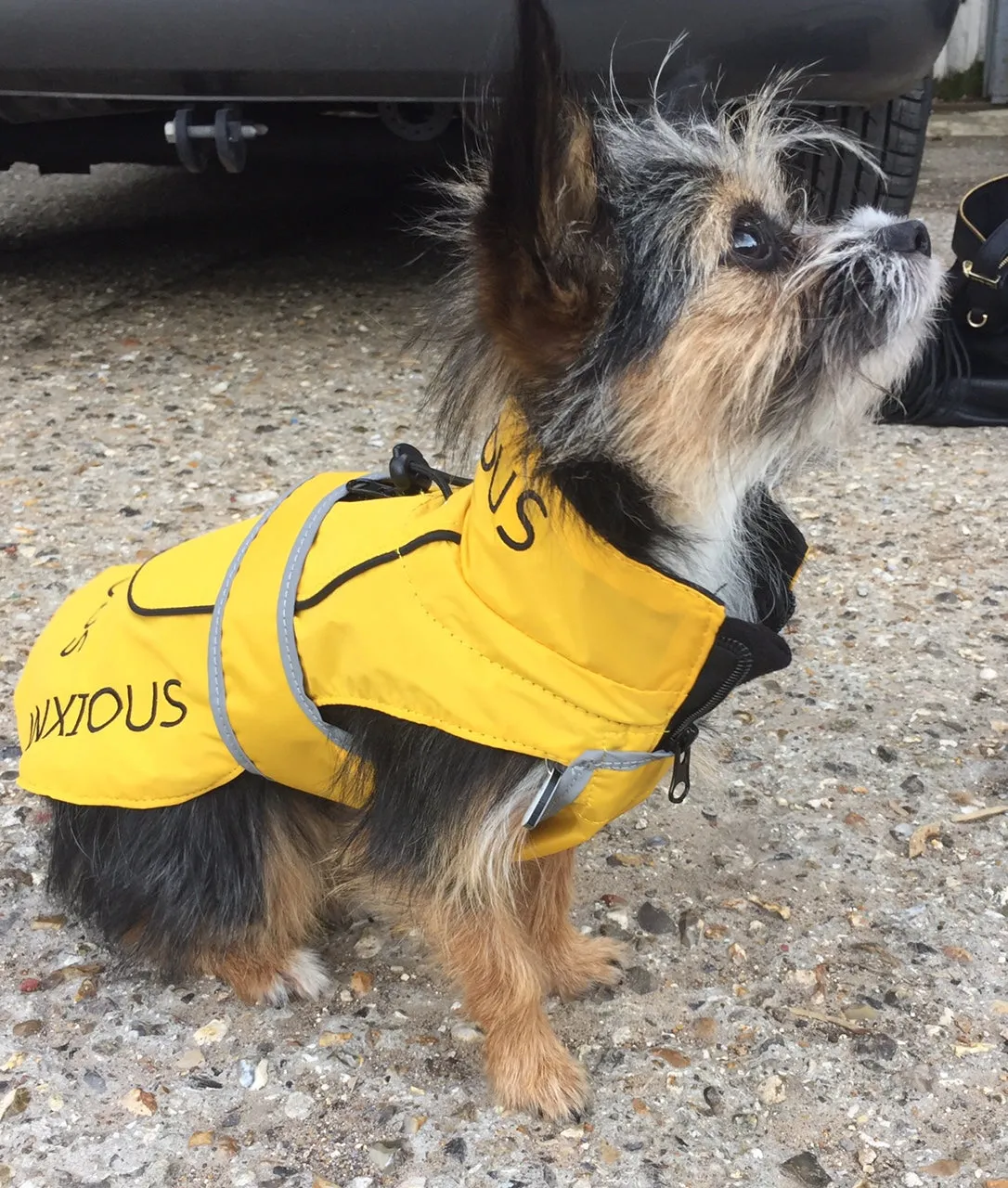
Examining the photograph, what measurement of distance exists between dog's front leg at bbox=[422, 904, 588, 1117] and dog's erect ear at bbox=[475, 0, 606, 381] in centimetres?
103

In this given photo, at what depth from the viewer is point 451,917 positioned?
205 cm

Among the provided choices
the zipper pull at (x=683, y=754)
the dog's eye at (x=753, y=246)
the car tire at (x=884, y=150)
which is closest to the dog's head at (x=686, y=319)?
the dog's eye at (x=753, y=246)

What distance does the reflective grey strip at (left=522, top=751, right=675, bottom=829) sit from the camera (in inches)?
69.6

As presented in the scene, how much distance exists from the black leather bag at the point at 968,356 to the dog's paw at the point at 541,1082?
9.66ft

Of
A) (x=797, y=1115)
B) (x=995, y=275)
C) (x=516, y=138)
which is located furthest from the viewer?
(x=995, y=275)

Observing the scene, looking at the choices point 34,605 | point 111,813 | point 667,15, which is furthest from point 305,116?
point 111,813

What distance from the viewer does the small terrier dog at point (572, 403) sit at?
61.9 inches

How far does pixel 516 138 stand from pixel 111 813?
4.95 ft

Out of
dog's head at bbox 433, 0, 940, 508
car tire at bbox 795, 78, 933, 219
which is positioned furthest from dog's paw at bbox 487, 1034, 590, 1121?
car tire at bbox 795, 78, 933, 219

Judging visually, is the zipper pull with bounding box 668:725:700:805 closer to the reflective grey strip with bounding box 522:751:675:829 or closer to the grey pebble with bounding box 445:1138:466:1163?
the reflective grey strip with bounding box 522:751:675:829

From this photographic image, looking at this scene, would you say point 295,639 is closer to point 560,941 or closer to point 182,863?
point 182,863

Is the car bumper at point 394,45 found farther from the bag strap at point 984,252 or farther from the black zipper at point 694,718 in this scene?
the black zipper at point 694,718

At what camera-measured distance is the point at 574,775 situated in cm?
178

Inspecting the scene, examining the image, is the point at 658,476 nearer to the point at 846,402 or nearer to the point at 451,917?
the point at 846,402
